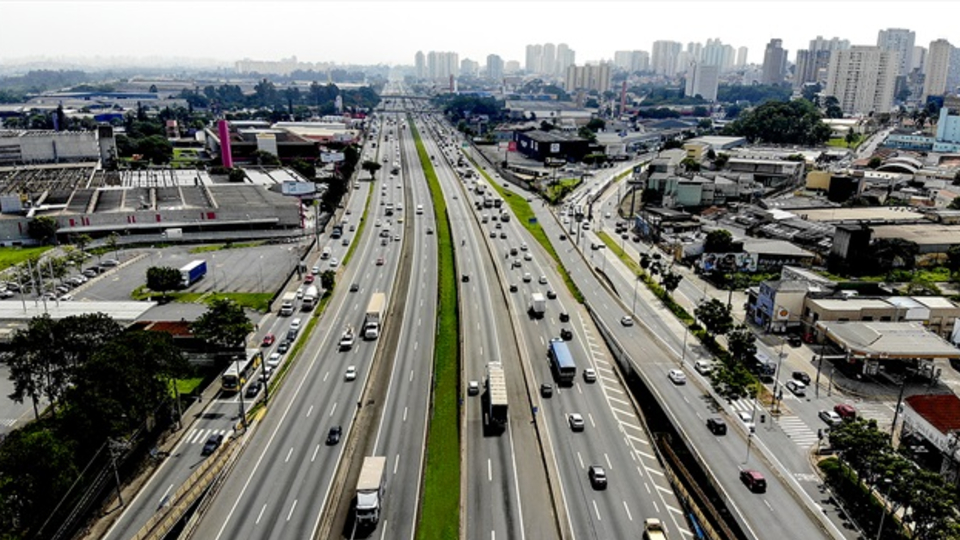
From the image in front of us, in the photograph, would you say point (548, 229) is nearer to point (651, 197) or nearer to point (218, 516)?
point (651, 197)

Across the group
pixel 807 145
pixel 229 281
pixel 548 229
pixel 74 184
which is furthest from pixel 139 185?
pixel 807 145

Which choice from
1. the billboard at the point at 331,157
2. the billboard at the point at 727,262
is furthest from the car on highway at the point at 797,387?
the billboard at the point at 331,157

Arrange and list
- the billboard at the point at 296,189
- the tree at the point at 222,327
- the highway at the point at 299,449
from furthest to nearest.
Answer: the billboard at the point at 296,189, the tree at the point at 222,327, the highway at the point at 299,449

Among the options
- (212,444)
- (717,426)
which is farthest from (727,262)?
(212,444)

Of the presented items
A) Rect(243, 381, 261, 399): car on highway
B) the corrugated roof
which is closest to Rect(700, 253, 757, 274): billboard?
the corrugated roof

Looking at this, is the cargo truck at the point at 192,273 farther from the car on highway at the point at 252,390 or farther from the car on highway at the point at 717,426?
the car on highway at the point at 717,426

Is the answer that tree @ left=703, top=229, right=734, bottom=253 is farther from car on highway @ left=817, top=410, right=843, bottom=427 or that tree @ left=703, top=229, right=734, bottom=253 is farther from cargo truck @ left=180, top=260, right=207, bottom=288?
cargo truck @ left=180, top=260, right=207, bottom=288
